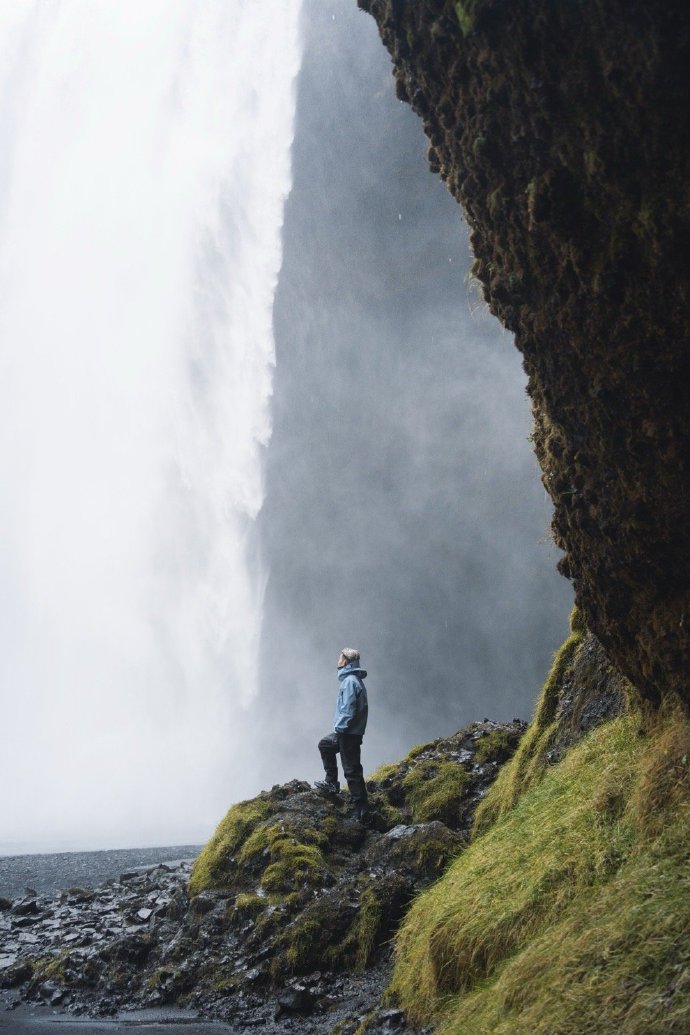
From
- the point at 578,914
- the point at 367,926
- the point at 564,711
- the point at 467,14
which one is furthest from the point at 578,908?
the point at 467,14

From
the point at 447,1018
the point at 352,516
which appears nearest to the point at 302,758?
the point at 352,516

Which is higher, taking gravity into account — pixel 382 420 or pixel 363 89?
pixel 363 89

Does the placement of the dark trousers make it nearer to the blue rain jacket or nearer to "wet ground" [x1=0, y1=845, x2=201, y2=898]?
the blue rain jacket

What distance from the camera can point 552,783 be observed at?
297 inches

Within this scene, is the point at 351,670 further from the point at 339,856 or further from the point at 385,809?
the point at 339,856

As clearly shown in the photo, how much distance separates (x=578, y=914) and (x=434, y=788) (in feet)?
23.4

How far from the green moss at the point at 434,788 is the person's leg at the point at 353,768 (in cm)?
90

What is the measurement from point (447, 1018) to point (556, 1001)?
148 centimetres

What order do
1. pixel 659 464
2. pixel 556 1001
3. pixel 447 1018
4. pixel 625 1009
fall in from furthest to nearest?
pixel 447 1018
pixel 659 464
pixel 556 1001
pixel 625 1009

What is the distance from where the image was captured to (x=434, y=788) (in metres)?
12.0

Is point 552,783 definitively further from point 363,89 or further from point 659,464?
point 363,89

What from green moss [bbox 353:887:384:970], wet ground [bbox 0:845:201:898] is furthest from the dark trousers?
wet ground [bbox 0:845:201:898]

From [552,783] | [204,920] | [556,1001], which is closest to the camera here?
[556,1001]

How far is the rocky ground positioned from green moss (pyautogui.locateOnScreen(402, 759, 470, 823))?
0.07 ft
